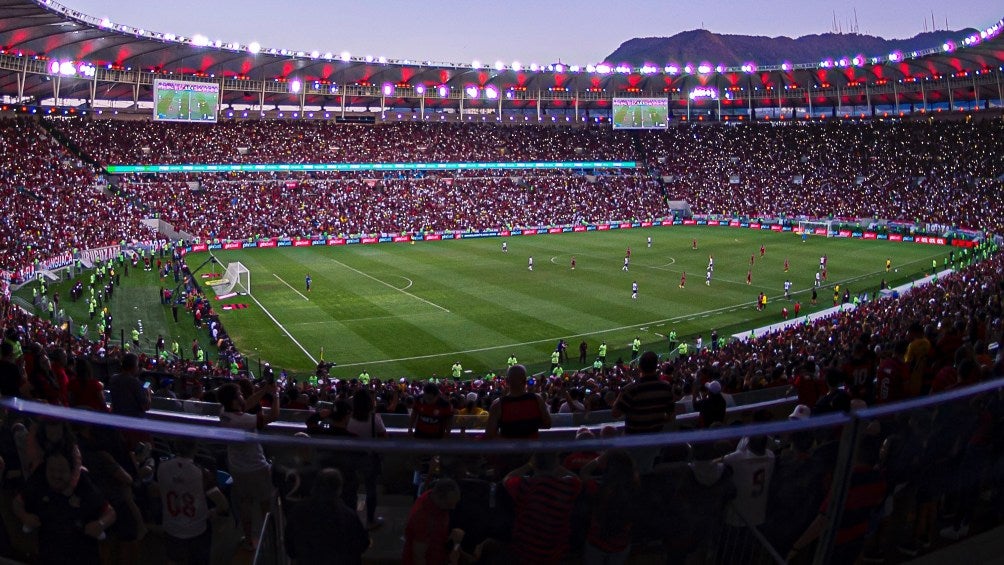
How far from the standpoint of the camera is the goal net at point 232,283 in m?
41.8

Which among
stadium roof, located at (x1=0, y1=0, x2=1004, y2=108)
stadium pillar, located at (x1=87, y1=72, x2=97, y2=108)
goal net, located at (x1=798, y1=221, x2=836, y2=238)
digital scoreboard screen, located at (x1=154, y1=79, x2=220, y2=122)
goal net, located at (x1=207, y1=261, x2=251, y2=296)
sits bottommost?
goal net, located at (x1=207, y1=261, x2=251, y2=296)

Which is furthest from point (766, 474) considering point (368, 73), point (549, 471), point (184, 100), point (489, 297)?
point (368, 73)

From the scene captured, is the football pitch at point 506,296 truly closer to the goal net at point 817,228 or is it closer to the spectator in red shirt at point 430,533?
the goal net at point 817,228

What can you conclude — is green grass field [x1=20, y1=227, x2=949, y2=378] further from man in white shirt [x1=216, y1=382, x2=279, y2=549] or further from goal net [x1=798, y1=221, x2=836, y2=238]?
man in white shirt [x1=216, y1=382, x2=279, y2=549]

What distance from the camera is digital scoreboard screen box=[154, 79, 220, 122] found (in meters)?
65.4

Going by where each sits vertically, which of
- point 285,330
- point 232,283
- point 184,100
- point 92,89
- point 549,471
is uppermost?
point 92,89

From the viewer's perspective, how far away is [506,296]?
41.8 m

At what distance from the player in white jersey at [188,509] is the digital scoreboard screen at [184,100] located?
68.1 m

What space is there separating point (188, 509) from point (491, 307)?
113ft

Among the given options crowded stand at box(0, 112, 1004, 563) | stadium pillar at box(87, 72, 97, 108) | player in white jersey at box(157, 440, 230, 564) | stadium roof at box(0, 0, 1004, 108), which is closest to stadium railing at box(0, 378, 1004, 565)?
crowded stand at box(0, 112, 1004, 563)

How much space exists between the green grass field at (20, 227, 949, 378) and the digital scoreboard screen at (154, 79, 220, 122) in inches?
614

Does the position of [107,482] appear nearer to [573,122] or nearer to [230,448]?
[230,448]

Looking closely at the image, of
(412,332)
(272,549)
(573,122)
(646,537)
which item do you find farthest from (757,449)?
(573,122)

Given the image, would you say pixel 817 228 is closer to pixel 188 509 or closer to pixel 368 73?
pixel 368 73
